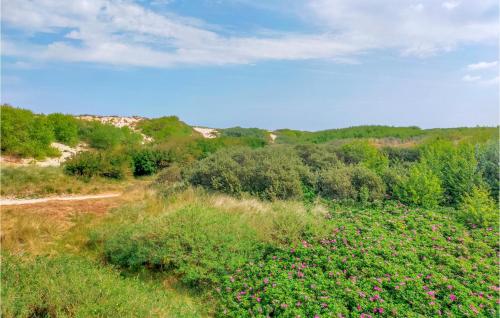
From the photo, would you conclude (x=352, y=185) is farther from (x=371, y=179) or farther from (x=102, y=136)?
(x=102, y=136)

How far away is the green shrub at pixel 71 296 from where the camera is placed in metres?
4.09

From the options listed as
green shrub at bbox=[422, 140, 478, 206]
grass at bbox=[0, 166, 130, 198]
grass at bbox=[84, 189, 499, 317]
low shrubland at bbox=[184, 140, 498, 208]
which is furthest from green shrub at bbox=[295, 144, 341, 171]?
grass at bbox=[0, 166, 130, 198]

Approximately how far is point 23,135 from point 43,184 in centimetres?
957

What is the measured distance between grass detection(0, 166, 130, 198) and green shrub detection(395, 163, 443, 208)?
11.4 meters

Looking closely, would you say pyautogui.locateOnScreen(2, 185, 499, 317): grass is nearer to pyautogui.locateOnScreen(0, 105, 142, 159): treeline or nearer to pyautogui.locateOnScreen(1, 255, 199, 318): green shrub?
pyautogui.locateOnScreen(1, 255, 199, 318): green shrub

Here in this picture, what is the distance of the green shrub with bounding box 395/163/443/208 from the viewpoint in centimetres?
819

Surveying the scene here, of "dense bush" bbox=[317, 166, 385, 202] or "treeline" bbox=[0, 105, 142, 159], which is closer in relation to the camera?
"dense bush" bbox=[317, 166, 385, 202]

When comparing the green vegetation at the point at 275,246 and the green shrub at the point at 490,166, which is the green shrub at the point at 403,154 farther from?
the green shrub at the point at 490,166

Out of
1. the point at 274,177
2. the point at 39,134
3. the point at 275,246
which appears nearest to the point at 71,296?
the point at 275,246

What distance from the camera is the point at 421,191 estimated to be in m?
8.39

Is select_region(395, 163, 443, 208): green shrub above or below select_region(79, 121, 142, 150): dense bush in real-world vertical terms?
below

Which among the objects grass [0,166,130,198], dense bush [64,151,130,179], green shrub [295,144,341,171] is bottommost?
grass [0,166,130,198]

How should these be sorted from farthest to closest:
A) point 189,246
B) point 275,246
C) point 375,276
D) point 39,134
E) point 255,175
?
point 39,134 < point 255,175 < point 275,246 < point 189,246 < point 375,276

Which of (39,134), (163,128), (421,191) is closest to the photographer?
(421,191)
